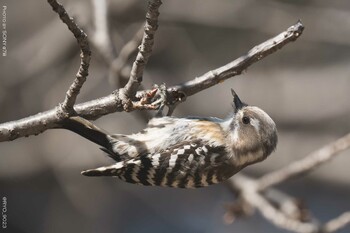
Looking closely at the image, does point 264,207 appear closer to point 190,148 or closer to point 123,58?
point 190,148

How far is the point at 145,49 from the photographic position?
3.56 m

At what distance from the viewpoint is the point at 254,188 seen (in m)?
5.85

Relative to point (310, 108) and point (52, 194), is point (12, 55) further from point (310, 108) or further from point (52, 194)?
point (310, 108)

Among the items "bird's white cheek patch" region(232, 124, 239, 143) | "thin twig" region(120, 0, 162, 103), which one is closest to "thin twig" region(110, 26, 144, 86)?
"bird's white cheek patch" region(232, 124, 239, 143)

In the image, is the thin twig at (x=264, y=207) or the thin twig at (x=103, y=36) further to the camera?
the thin twig at (x=264, y=207)

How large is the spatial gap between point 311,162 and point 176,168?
117cm

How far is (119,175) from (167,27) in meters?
4.78

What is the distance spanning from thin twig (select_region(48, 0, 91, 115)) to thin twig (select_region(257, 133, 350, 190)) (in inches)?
83.5

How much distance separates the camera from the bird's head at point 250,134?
4887 millimetres

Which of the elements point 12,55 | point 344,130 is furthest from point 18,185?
point 344,130

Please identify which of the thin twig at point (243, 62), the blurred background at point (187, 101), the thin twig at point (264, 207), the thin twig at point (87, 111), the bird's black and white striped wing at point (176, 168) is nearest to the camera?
the thin twig at point (87, 111)

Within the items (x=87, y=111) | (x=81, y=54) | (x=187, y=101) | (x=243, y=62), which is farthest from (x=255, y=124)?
(x=187, y=101)

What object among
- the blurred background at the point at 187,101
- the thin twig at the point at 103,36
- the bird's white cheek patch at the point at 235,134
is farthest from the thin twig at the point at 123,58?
the blurred background at the point at 187,101

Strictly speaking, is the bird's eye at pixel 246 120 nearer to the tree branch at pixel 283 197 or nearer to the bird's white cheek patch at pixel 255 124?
the bird's white cheek patch at pixel 255 124
